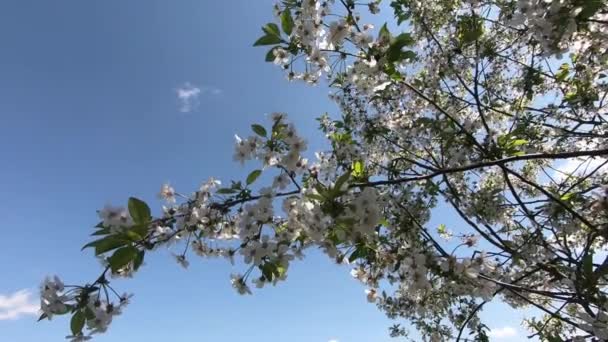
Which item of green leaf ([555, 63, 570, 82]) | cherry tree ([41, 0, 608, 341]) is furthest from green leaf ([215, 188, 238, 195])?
green leaf ([555, 63, 570, 82])

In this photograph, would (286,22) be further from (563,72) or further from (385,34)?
(563,72)

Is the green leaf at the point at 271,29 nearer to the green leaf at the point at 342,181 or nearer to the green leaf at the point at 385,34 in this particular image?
the green leaf at the point at 385,34

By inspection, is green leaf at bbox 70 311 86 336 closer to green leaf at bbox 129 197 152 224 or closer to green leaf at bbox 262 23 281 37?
green leaf at bbox 129 197 152 224

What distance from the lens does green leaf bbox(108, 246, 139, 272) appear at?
1.90 meters

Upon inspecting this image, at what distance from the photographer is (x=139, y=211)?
1978 mm

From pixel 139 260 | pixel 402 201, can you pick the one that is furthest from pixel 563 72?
pixel 139 260

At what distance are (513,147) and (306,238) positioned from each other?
182 centimetres

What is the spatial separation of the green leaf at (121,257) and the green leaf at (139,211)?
136 millimetres

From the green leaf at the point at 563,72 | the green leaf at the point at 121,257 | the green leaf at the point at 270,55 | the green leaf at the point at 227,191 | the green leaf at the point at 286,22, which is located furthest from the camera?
the green leaf at the point at 563,72

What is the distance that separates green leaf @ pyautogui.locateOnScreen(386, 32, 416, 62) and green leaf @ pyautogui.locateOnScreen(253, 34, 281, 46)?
740 mm

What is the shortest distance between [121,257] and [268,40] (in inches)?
63.8

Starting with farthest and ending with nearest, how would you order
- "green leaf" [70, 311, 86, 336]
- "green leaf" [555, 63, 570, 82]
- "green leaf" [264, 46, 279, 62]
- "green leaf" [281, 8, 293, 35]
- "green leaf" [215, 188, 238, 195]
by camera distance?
"green leaf" [555, 63, 570, 82] → "green leaf" [264, 46, 279, 62] → "green leaf" [281, 8, 293, 35] → "green leaf" [215, 188, 238, 195] → "green leaf" [70, 311, 86, 336]

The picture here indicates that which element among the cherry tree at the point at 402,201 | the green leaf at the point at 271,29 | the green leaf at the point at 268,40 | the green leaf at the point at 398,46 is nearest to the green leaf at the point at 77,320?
the cherry tree at the point at 402,201

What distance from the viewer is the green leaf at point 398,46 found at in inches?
98.3
